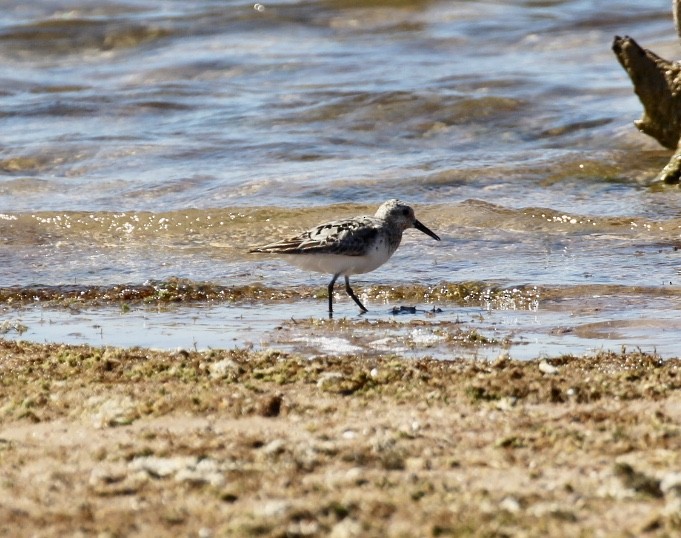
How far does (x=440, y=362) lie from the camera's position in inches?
262

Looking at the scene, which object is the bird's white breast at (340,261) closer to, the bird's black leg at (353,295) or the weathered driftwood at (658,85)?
the bird's black leg at (353,295)

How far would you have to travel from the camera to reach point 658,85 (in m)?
13.8

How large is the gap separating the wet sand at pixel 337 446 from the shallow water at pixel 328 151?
3.93 ft

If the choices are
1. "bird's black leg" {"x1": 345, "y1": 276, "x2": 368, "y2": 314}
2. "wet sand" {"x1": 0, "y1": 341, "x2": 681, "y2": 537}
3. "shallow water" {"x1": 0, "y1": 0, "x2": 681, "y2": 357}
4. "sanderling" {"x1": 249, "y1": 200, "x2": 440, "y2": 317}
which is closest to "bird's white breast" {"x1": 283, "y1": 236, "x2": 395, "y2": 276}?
"sanderling" {"x1": 249, "y1": 200, "x2": 440, "y2": 317}

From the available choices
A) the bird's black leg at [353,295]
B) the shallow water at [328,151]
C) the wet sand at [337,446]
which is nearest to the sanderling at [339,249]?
the bird's black leg at [353,295]

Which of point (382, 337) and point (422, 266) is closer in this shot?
point (382, 337)

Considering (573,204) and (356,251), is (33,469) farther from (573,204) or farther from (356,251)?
(573,204)

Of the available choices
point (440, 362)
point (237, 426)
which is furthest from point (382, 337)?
point (237, 426)

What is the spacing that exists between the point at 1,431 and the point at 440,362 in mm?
2410

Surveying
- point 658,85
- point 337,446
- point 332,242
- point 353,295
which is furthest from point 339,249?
point 658,85

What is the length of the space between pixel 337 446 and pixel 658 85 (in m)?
9.93

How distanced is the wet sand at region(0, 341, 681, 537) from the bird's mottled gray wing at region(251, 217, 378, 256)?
6.64ft

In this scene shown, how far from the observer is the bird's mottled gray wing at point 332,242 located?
347 inches

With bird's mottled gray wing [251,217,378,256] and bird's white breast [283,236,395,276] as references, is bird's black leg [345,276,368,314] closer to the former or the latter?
bird's white breast [283,236,395,276]
